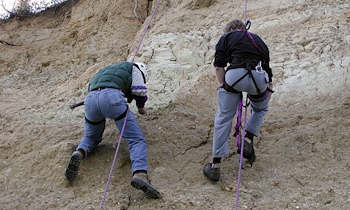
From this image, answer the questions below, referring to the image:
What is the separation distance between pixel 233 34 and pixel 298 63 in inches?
81.6

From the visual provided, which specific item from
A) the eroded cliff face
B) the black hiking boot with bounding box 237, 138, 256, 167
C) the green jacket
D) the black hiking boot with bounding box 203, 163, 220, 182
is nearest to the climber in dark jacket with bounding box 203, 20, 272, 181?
the black hiking boot with bounding box 203, 163, 220, 182

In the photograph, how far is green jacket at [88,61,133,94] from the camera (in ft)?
15.4

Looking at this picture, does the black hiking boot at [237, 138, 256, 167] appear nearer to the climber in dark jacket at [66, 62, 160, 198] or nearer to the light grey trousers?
the light grey trousers

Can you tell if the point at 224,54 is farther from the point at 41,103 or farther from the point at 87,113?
the point at 41,103

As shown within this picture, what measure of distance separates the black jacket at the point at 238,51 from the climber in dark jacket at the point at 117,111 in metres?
1.06

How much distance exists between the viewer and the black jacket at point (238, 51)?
436cm

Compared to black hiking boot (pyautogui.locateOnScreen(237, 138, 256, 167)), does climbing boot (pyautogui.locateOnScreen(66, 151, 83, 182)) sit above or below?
above

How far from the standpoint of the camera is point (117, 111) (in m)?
4.52

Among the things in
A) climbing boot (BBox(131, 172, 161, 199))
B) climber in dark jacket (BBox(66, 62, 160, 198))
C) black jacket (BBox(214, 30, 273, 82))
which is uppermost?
black jacket (BBox(214, 30, 273, 82))

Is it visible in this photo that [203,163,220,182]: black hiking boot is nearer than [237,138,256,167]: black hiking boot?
Yes

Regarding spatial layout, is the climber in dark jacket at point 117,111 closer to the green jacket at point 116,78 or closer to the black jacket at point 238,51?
the green jacket at point 116,78

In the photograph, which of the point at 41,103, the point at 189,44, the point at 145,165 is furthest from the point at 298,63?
the point at 41,103

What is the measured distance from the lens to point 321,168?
14.5 feet

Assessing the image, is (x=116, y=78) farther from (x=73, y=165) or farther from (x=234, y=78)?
(x=234, y=78)
